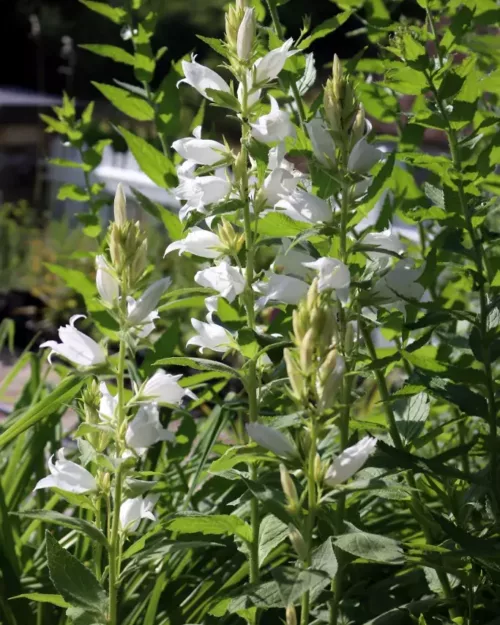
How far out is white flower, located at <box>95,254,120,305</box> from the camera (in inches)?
34.3

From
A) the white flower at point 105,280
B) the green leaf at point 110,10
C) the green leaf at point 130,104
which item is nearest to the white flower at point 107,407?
the white flower at point 105,280

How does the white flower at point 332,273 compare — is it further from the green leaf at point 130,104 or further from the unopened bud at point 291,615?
the green leaf at point 130,104

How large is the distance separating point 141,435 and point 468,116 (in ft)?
1.78

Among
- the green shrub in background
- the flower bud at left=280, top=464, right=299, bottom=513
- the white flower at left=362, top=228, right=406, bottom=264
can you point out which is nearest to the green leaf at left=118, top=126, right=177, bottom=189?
the green shrub in background

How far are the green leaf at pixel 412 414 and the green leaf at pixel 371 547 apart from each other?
11.0 inches

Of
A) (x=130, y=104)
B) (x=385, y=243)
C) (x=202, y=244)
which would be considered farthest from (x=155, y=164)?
(x=385, y=243)

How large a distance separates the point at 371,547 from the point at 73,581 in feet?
0.98

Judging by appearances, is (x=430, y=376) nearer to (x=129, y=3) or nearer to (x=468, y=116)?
(x=468, y=116)

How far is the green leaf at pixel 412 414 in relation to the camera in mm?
1086

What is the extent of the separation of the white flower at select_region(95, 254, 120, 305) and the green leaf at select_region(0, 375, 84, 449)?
8.9 inches

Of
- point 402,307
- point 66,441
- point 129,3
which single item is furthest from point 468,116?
point 66,441

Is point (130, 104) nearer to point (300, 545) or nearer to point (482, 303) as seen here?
point (482, 303)

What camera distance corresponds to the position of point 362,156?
89 centimetres

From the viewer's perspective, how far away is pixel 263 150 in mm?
930
